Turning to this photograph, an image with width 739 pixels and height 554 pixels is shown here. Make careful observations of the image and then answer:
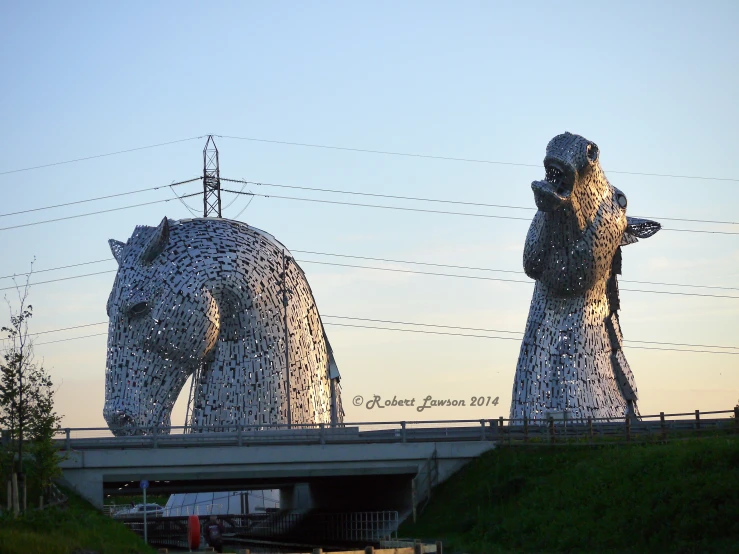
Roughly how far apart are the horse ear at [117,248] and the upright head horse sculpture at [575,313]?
1039 centimetres

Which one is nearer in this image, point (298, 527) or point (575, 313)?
point (575, 313)

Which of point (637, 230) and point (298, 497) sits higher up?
point (637, 230)

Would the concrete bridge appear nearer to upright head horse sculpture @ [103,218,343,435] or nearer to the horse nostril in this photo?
upright head horse sculpture @ [103,218,343,435]

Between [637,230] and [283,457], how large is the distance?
12049mm

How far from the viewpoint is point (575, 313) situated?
99.3ft

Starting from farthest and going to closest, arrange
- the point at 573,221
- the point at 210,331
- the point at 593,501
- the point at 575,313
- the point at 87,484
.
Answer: the point at 575,313 < the point at 573,221 < the point at 210,331 < the point at 87,484 < the point at 593,501

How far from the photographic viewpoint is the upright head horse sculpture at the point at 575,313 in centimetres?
2931

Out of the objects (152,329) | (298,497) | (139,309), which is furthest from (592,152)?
(298,497)

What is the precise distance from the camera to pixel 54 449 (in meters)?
22.9

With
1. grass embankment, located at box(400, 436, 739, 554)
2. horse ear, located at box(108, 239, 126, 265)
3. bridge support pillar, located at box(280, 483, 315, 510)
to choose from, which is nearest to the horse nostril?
horse ear, located at box(108, 239, 126, 265)

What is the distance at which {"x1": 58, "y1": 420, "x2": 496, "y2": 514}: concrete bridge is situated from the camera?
25.0 m

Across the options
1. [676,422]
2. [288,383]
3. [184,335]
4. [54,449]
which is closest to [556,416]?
[676,422]

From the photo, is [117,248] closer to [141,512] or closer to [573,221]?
[573,221]

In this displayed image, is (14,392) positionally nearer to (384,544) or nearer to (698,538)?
(384,544)
